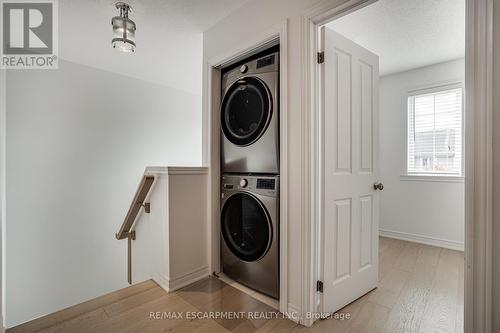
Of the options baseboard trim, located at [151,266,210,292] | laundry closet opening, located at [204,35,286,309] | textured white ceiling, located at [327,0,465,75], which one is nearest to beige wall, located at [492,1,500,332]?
laundry closet opening, located at [204,35,286,309]

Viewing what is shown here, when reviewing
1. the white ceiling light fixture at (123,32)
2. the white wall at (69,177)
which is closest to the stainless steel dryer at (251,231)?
the white ceiling light fixture at (123,32)

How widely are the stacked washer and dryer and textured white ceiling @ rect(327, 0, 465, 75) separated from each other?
106cm

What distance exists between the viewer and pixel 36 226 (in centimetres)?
275

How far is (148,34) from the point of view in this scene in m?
2.41

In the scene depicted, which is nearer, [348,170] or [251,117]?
[348,170]

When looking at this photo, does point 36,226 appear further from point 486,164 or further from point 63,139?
point 486,164

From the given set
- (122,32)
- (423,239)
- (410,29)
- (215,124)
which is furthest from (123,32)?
(423,239)

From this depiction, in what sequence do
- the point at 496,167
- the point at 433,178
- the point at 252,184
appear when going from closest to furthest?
the point at 496,167
the point at 252,184
the point at 433,178

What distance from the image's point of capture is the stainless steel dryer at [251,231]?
6.01ft

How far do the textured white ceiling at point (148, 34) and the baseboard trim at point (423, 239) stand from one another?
354 centimetres

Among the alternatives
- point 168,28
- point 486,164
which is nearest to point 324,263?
point 486,164

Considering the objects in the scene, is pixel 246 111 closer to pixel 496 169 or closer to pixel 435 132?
pixel 496 169

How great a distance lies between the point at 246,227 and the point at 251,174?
469mm

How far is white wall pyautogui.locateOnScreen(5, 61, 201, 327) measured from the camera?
2652mm
